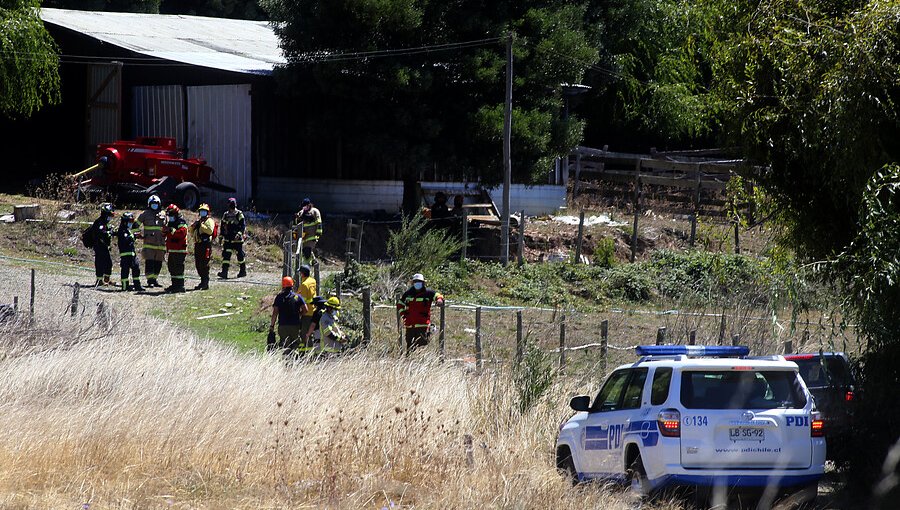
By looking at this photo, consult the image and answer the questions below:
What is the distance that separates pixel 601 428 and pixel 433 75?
19.7m

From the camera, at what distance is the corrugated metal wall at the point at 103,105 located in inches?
1246

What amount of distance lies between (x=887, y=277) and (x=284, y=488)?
5.16 metres

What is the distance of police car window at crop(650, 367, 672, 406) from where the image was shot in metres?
9.45

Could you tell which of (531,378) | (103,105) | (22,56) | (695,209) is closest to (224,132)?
(103,105)

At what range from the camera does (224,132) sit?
30.6 m

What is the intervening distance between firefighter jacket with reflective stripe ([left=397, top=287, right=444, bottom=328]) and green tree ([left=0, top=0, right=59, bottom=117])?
627 inches

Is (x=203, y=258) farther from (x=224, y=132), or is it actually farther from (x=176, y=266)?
(x=224, y=132)

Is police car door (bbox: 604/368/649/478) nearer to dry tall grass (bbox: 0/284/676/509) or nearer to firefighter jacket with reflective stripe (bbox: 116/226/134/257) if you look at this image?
dry tall grass (bbox: 0/284/676/509)

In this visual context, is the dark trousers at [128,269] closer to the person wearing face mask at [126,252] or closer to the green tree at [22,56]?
the person wearing face mask at [126,252]

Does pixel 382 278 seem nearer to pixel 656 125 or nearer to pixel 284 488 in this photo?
pixel 284 488

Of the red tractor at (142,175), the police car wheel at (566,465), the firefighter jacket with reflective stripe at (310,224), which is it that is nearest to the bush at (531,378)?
the police car wheel at (566,465)

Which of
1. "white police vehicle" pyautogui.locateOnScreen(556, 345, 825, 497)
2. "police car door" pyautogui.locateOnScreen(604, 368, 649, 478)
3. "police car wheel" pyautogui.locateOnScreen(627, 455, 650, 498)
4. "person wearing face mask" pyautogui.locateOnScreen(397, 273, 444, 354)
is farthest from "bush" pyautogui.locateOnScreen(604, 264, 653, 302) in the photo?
"police car wheel" pyautogui.locateOnScreen(627, 455, 650, 498)

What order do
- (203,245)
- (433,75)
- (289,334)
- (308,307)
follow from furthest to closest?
(433,75) < (203,245) < (308,307) < (289,334)

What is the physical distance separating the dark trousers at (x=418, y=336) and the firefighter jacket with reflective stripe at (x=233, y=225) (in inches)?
271
